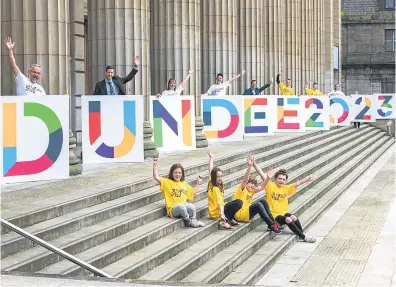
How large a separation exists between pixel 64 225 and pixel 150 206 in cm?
227

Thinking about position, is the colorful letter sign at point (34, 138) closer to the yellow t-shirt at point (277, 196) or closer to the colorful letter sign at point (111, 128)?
the colorful letter sign at point (111, 128)

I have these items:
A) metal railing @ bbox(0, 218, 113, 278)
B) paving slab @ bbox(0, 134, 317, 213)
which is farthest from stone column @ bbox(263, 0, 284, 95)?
metal railing @ bbox(0, 218, 113, 278)

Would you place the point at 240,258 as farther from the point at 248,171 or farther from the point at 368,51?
the point at 368,51

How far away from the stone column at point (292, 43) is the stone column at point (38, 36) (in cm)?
2198

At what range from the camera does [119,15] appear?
15.6 metres

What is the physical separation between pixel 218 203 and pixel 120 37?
18.8 ft

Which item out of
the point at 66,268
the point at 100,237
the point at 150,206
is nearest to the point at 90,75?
the point at 150,206

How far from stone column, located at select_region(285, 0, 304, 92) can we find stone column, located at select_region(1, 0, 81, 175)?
72.1 ft

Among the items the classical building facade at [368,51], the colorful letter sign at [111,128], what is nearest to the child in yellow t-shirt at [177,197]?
the colorful letter sign at [111,128]

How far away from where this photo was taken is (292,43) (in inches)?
1329

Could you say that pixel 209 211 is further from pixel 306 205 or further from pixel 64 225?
pixel 306 205

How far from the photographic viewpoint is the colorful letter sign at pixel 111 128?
13070mm

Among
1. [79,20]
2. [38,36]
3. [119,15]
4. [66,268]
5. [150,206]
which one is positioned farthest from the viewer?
[79,20]

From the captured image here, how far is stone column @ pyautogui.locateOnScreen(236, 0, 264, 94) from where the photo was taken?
26.1m
